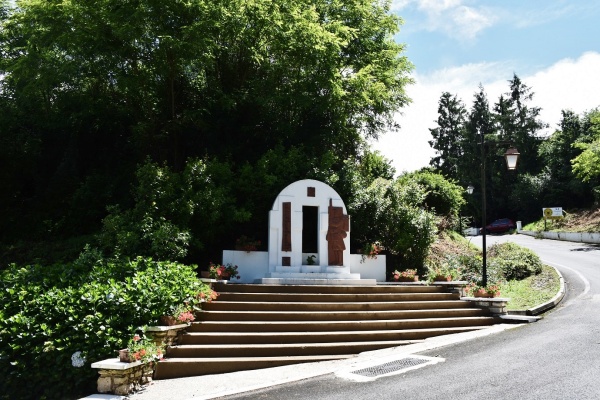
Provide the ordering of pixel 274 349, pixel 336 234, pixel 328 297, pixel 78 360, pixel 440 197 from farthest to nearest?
pixel 440 197
pixel 336 234
pixel 328 297
pixel 274 349
pixel 78 360

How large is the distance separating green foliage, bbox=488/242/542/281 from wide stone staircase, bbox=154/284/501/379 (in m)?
5.80

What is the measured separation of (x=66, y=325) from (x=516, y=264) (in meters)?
15.2

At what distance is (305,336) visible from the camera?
9.31 m

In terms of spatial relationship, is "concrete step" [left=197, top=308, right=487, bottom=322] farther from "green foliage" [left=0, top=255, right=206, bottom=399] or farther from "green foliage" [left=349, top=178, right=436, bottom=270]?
"green foliage" [left=349, top=178, right=436, bottom=270]

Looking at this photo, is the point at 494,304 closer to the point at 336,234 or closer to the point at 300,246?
the point at 336,234

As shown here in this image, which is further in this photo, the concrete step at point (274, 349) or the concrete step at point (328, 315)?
the concrete step at point (328, 315)

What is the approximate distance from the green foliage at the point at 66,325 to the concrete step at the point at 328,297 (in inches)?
76.9

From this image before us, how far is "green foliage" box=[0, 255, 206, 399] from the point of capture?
7312mm

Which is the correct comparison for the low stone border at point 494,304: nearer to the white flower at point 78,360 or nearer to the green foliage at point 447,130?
the white flower at point 78,360

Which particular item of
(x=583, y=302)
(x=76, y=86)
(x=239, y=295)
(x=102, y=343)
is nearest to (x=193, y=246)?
(x=239, y=295)

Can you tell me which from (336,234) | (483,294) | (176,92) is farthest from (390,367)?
(176,92)

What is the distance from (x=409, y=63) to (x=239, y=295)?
1266 cm

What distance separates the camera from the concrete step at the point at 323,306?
10031mm

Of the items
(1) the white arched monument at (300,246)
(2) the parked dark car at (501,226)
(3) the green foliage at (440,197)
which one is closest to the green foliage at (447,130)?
(2) the parked dark car at (501,226)
